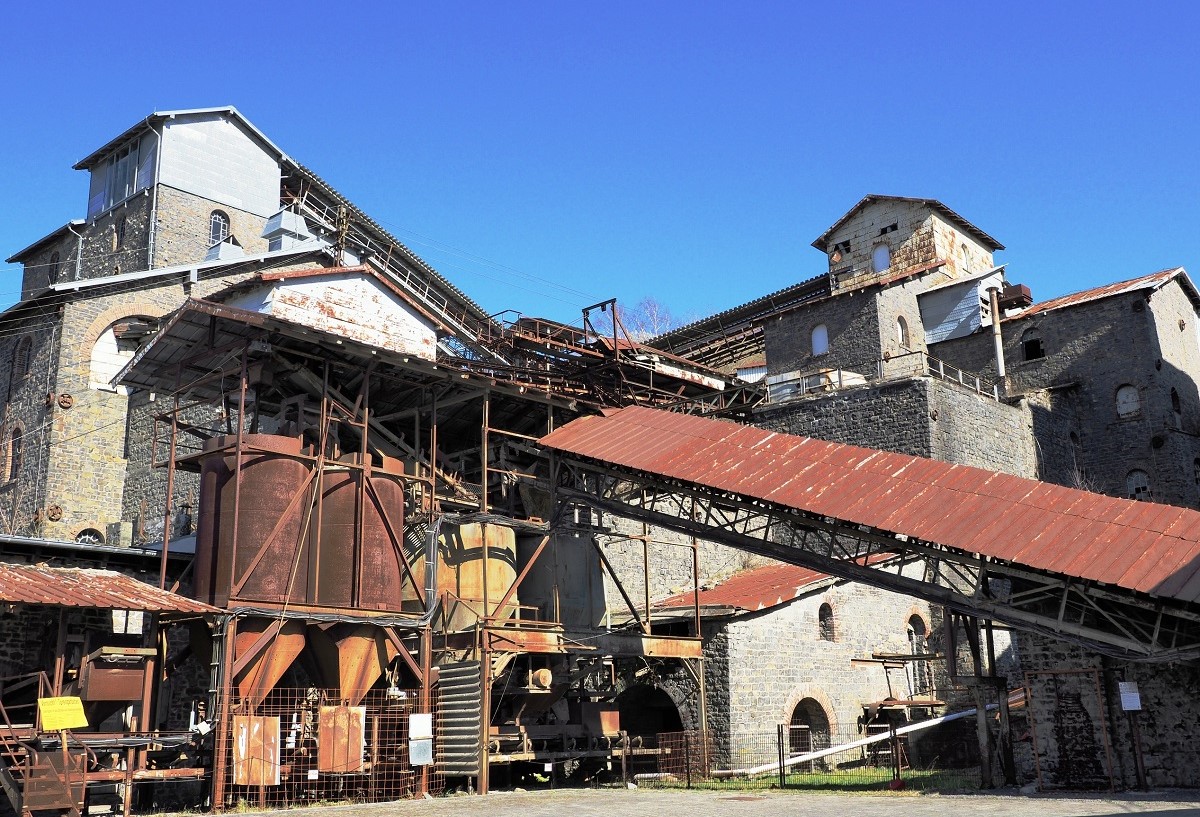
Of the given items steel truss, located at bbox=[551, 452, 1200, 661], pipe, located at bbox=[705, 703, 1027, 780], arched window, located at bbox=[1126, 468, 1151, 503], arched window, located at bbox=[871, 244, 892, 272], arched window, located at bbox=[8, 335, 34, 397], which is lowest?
pipe, located at bbox=[705, 703, 1027, 780]

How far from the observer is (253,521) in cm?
1734

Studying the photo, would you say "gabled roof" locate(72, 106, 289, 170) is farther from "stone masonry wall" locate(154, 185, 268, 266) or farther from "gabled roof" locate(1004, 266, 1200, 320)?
"gabled roof" locate(1004, 266, 1200, 320)

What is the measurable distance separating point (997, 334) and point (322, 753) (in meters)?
26.6

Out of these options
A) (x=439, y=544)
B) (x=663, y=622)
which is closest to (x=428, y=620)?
(x=439, y=544)

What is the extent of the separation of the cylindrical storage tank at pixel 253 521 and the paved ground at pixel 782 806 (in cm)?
368

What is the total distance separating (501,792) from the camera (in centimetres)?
1823

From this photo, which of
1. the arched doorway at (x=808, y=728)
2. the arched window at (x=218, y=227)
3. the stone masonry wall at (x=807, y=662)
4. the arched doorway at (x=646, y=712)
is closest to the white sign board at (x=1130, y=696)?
the stone masonry wall at (x=807, y=662)

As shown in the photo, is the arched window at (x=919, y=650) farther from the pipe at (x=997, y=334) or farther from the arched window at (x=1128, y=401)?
the arched window at (x=1128, y=401)

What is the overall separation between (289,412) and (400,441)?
2.18m

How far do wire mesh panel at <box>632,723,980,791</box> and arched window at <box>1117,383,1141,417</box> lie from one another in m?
15.9

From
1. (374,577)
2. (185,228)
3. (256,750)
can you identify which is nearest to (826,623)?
(374,577)

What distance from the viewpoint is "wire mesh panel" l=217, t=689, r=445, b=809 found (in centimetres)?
1560

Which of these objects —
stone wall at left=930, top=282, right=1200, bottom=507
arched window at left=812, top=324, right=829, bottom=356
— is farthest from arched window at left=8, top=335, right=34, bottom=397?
stone wall at left=930, top=282, right=1200, bottom=507

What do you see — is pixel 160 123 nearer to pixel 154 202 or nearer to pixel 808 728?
pixel 154 202
